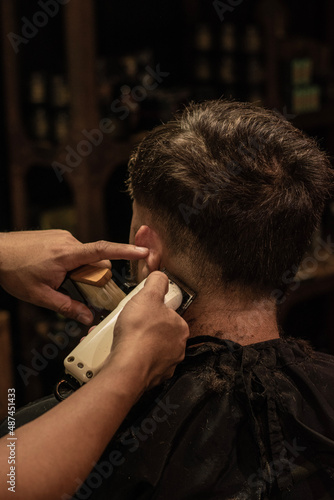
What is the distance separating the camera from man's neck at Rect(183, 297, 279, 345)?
111 centimetres

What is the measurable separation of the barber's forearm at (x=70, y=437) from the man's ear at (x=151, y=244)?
1.06 feet

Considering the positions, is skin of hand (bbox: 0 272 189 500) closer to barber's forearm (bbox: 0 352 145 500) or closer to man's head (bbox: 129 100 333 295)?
barber's forearm (bbox: 0 352 145 500)

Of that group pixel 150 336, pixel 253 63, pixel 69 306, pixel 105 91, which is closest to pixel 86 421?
pixel 150 336

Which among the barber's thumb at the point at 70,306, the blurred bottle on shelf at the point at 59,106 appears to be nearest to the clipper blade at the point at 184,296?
the barber's thumb at the point at 70,306

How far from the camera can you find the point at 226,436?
0.98m

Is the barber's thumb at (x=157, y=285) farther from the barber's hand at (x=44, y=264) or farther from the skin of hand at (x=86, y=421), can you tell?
the barber's hand at (x=44, y=264)

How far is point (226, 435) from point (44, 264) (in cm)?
58

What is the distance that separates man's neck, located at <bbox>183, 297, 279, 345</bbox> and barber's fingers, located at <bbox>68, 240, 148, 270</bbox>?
161 mm

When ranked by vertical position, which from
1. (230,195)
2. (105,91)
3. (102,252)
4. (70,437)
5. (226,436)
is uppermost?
(105,91)

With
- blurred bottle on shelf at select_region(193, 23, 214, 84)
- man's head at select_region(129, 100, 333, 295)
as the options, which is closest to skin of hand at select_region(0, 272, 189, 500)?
man's head at select_region(129, 100, 333, 295)

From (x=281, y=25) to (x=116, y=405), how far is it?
8.89 ft

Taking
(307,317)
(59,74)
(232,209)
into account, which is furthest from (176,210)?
(307,317)

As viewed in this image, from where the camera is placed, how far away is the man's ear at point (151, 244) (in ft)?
3.72

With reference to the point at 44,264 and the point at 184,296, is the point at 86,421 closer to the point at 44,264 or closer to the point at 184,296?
the point at 184,296
